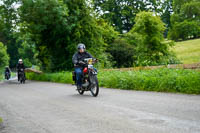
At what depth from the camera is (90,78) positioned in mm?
10086

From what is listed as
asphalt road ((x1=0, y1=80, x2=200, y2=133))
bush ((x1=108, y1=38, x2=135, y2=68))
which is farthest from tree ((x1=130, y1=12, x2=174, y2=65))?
asphalt road ((x1=0, y1=80, x2=200, y2=133))

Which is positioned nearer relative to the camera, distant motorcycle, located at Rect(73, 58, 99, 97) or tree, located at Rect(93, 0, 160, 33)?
distant motorcycle, located at Rect(73, 58, 99, 97)

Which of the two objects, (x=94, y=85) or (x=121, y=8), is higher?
(x=121, y=8)

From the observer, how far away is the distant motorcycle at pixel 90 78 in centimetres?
992

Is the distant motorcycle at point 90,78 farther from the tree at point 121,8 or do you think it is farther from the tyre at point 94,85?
the tree at point 121,8

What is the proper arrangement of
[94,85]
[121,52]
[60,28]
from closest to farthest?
1. [94,85]
2. [60,28]
3. [121,52]

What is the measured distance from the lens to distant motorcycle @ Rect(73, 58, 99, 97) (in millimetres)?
9916

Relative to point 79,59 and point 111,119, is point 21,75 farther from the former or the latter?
point 111,119

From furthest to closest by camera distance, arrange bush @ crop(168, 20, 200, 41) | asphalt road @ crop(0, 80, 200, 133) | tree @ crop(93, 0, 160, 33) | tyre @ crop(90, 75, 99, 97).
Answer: bush @ crop(168, 20, 200, 41) < tree @ crop(93, 0, 160, 33) < tyre @ crop(90, 75, 99, 97) < asphalt road @ crop(0, 80, 200, 133)

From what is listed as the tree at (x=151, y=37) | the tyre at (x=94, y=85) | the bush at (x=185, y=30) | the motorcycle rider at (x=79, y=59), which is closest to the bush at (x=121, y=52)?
the tree at (x=151, y=37)

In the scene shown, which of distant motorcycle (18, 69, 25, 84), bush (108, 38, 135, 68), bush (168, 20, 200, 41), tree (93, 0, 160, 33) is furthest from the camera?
bush (168, 20, 200, 41)

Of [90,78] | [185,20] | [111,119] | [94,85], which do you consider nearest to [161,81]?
[94,85]

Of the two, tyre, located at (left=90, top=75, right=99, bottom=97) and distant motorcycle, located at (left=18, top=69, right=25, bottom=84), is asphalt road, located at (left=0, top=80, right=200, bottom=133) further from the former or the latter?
distant motorcycle, located at (left=18, top=69, right=25, bottom=84)

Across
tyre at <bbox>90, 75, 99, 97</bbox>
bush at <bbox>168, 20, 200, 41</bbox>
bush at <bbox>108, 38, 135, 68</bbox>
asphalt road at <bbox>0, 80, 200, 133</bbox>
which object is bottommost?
asphalt road at <bbox>0, 80, 200, 133</bbox>
